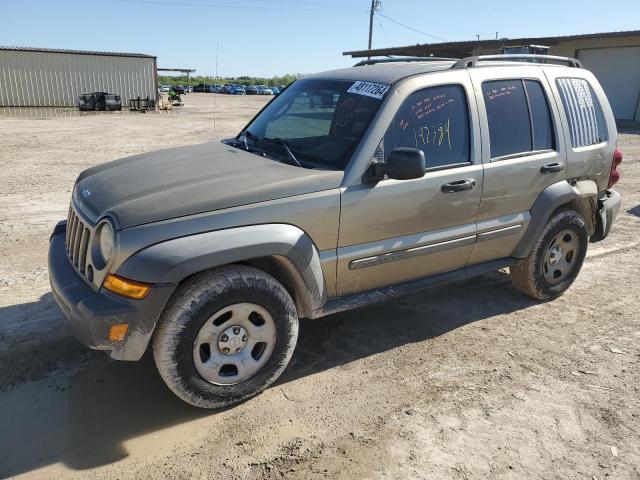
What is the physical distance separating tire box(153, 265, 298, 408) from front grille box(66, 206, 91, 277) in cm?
64

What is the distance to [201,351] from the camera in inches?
118

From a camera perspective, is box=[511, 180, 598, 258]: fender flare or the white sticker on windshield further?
box=[511, 180, 598, 258]: fender flare

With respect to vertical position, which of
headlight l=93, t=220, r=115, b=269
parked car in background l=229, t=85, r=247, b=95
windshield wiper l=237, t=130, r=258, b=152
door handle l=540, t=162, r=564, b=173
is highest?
windshield wiper l=237, t=130, r=258, b=152

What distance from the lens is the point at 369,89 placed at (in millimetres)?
3564

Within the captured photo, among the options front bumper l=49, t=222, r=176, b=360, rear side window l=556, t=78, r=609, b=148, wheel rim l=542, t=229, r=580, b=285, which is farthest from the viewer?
wheel rim l=542, t=229, r=580, b=285

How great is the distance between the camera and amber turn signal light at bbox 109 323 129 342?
2.66 m

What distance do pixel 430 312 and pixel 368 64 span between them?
86.2 inches

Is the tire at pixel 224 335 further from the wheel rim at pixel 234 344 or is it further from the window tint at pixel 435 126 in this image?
the window tint at pixel 435 126

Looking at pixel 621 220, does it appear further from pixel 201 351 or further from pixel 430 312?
pixel 201 351

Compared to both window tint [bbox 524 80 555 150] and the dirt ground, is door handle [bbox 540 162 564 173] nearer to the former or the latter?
window tint [bbox 524 80 555 150]

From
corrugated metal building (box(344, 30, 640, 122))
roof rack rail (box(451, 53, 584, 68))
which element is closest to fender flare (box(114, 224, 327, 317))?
roof rack rail (box(451, 53, 584, 68))

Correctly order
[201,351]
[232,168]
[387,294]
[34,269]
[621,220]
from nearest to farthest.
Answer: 1. [201,351]
2. [232,168]
3. [387,294]
4. [34,269]
5. [621,220]

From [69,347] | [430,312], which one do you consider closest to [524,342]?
[430,312]

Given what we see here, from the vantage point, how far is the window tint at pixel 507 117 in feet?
12.8
